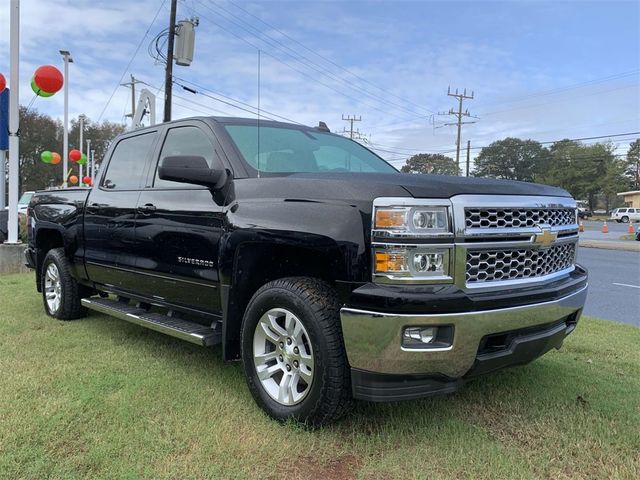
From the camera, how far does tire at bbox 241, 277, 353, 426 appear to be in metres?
2.77

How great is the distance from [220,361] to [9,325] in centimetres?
250

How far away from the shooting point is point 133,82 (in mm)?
45562

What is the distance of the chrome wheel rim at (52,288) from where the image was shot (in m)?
5.64

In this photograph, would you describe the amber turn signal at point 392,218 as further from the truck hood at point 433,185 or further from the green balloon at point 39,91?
the green balloon at point 39,91

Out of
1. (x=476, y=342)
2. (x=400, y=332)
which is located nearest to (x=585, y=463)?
(x=476, y=342)

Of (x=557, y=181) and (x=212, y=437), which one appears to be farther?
(x=557, y=181)

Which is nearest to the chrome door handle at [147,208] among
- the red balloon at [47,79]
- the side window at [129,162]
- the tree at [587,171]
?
the side window at [129,162]

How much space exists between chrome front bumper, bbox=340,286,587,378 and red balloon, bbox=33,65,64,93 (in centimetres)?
1057

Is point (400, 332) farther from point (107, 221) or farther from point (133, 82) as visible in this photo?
point (133, 82)

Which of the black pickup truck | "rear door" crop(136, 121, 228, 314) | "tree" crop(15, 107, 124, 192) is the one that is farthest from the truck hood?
"tree" crop(15, 107, 124, 192)

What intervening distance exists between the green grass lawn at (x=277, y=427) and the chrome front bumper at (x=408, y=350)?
18.8 inches

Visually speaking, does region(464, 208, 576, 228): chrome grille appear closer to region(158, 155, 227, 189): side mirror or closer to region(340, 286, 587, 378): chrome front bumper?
region(340, 286, 587, 378): chrome front bumper

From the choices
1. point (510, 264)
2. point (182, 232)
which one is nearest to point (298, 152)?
point (182, 232)

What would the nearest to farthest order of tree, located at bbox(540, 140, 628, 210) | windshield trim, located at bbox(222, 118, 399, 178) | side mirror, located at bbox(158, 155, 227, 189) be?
1. side mirror, located at bbox(158, 155, 227, 189)
2. windshield trim, located at bbox(222, 118, 399, 178)
3. tree, located at bbox(540, 140, 628, 210)
